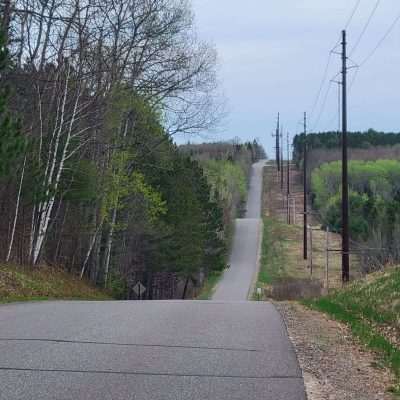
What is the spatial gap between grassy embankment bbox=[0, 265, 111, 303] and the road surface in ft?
31.1

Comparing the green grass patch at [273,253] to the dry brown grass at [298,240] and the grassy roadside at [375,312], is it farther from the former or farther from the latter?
the grassy roadside at [375,312]

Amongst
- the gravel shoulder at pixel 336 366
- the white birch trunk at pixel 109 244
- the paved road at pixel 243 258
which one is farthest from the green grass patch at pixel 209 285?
the gravel shoulder at pixel 336 366

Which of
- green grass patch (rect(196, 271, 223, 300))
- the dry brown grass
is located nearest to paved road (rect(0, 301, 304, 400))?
the dry brown grass

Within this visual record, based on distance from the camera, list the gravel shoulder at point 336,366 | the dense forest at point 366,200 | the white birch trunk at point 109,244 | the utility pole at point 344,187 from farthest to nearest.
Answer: the dense forest at point 366,200 → the white birch trunk at point 109,244 → the utility pole at point 344,187 → the gravel shoulder at point 336,366

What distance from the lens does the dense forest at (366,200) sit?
5709 cm

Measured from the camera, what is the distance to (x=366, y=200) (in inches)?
3009

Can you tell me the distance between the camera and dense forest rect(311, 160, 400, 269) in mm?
57094

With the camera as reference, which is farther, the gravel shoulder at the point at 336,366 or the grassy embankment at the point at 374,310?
the grassy embankment at the point at 374,310

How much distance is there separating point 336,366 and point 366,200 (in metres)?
67.5

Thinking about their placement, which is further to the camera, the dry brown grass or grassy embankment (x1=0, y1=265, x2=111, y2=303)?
the dry brown grass

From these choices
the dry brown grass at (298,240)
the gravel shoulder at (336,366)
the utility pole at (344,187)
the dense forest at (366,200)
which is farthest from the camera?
the dense forest at (366,200)

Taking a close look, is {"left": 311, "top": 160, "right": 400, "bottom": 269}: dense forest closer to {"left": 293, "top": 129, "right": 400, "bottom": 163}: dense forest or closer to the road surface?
the road surface

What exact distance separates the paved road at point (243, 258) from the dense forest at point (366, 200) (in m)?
8.14

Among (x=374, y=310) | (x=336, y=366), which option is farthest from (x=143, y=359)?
(x=374, y=310)
